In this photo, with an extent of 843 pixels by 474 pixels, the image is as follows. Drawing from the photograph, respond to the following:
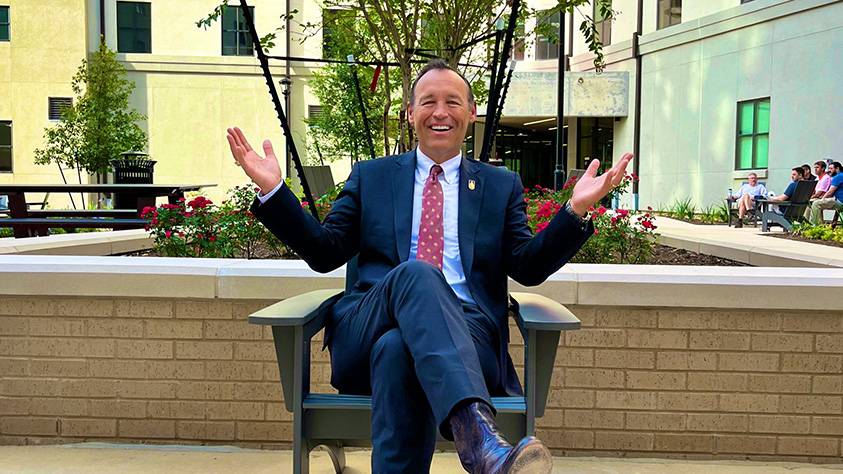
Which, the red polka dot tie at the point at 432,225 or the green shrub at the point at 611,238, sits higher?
the red polka dot tie at the point at 432,225

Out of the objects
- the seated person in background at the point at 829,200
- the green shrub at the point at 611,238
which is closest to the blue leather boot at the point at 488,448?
the green shrub at the point at 611,238

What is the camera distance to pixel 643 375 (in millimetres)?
3740

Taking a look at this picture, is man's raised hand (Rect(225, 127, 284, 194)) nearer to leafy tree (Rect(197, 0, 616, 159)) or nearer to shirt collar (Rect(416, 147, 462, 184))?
shirt collar (Rect(416, 147, 462, 184))

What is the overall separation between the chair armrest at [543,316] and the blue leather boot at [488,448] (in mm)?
393

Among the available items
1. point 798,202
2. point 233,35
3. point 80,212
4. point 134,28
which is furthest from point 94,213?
point 134,28

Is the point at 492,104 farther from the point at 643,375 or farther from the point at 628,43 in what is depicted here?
the point at 628,43

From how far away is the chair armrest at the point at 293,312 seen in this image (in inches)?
103

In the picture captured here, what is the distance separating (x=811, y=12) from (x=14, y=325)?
64.6 ft

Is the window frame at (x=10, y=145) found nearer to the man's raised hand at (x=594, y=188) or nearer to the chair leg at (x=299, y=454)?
the chair leg at (x=299, y=454)

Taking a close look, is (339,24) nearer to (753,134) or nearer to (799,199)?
(799,199)

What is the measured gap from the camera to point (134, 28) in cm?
3180

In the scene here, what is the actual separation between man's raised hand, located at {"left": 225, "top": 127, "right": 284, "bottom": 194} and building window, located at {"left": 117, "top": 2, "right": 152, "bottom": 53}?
3121 cm

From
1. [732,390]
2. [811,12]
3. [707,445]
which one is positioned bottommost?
[707,445]

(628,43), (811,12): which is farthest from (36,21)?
(811,12)
